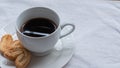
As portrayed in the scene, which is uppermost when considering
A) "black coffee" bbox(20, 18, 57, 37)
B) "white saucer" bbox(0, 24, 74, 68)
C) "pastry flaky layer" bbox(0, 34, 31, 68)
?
"black coffee" bbox(20, 18, 57, 37)

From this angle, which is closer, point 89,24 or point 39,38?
point 39,38

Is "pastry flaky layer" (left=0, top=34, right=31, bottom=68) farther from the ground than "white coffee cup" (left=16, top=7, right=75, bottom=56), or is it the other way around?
"white coffee cup" (left=16, top=7, right=75, bottom=56)

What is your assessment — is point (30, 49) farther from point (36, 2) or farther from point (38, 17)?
point (36, 2)

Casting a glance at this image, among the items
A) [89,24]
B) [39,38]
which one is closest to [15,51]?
[39,38]

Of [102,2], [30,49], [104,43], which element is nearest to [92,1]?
[102,2]

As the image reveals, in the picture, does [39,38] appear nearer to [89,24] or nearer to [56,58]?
[56,58]
